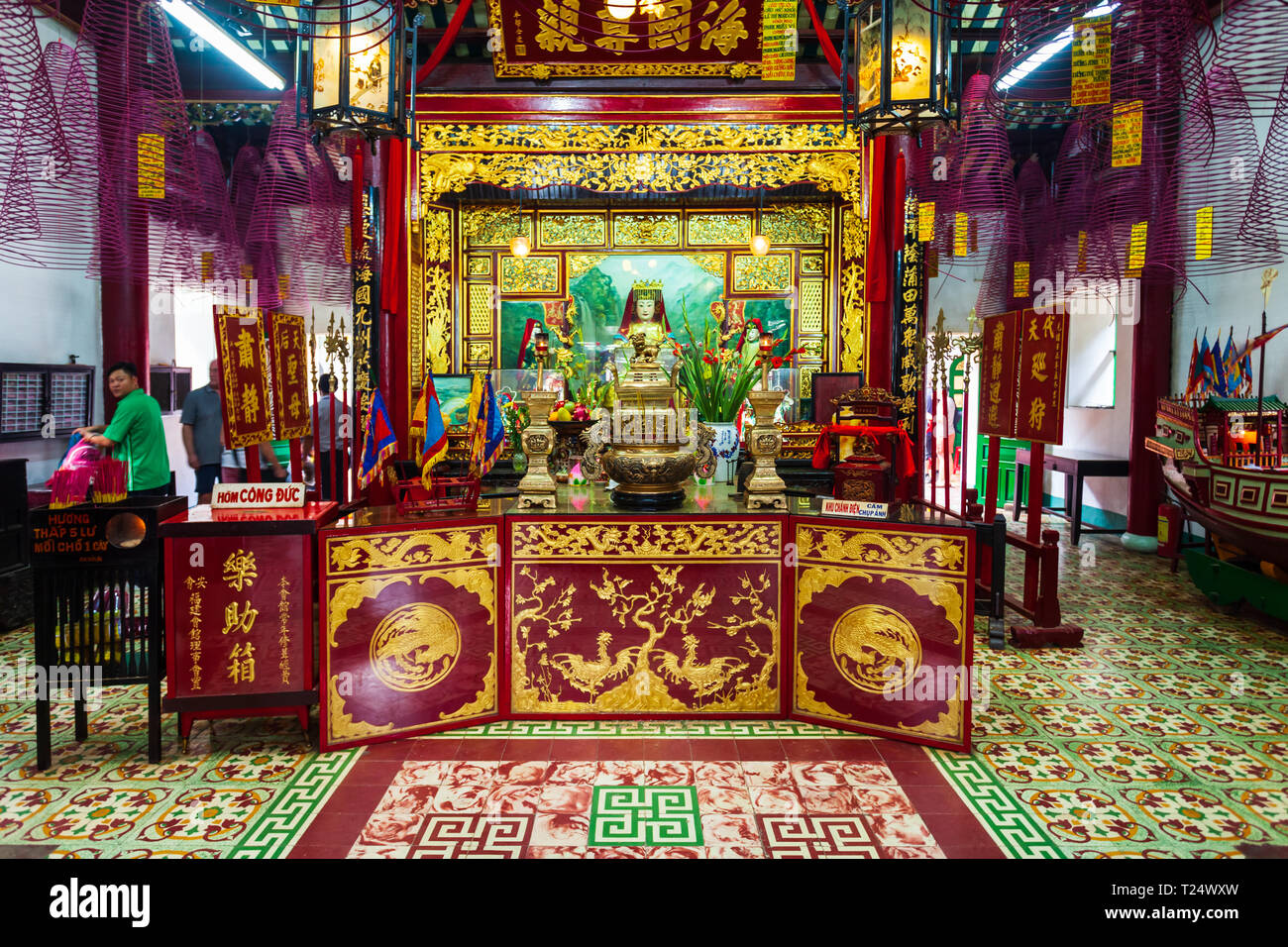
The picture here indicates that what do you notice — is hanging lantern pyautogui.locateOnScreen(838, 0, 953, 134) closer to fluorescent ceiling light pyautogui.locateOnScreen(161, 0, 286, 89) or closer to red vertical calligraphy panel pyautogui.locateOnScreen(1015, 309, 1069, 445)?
red vertical calligraphy panel pyautogui.locateOnScreen(1015, 309, 1069, 445)

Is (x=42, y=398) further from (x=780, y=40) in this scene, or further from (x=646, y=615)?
(x=780, y=40)

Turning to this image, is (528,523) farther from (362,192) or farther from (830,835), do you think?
(362,192)

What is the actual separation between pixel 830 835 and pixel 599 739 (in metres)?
1.03

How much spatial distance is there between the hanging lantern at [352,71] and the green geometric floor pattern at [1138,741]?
3451 millimetres

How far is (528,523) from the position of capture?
326cm

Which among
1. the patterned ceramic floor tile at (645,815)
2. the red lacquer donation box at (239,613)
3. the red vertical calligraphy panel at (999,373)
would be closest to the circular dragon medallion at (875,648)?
the patterned ceramic floor tile at (645,815)

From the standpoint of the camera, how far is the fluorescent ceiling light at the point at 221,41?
5201 millimetres

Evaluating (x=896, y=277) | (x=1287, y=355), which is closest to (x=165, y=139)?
(x=896, y=277)

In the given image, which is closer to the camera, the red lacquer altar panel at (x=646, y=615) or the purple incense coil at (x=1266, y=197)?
the red lacquer altar panel at (x=646, y=615)

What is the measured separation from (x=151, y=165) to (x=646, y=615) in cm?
293

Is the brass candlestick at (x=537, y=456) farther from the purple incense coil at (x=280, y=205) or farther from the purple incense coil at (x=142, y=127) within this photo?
the purple incense coil at (x=280, y=205)

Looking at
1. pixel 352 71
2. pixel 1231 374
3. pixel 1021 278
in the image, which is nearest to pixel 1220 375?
pixel 1231 374

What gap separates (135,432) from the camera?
4422 mm

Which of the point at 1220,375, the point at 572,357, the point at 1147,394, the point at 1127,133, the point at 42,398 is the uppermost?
the point at 1127,133
